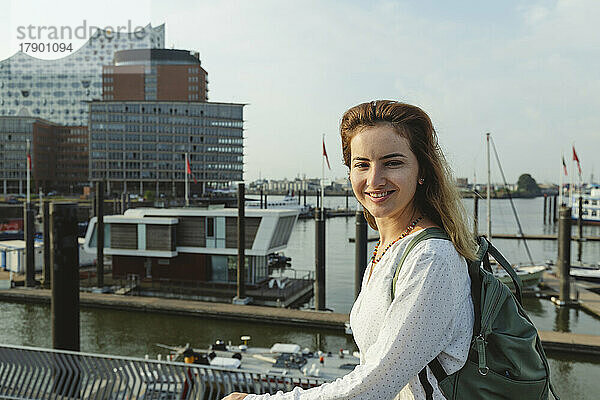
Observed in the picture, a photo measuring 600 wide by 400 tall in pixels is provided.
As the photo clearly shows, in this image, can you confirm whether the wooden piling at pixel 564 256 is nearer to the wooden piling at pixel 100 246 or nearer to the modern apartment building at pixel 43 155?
the wooden piling at pixel 100 246

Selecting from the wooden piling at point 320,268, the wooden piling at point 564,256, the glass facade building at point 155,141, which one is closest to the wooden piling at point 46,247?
the wooden piling at point 320,268

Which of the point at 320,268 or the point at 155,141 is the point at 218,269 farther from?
the point at 155,141

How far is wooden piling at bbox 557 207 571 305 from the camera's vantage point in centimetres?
2103

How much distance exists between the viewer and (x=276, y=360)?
12.4 m

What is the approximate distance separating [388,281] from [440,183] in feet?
1.41

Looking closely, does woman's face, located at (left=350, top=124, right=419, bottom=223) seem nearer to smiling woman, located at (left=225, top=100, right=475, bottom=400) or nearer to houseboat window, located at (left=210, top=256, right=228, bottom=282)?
smiling woman, located at (left=225, top=100, right=475, bottom=400)

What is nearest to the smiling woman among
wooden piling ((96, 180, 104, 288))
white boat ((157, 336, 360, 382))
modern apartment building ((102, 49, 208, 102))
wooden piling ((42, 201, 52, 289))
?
white boat ((157, 336, 360, 382))

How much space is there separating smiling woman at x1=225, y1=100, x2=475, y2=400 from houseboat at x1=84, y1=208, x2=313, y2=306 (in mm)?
20425

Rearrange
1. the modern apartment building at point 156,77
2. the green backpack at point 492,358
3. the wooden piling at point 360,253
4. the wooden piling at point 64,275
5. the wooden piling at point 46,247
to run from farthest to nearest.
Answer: the modern apartment building at point 156,77 → the wooden piling at point 46,247 → the wooden piling at point 360,253 → the wooden piling at point 64,275 → the green backpack at point 492,358

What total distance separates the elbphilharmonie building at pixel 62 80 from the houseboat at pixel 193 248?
392ft

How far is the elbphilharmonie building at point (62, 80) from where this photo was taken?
135m

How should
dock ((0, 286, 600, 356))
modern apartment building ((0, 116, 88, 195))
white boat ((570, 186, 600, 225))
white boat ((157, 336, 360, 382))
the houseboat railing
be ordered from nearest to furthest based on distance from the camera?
1. white boat ((157, 336, 360, 382))
2. dock ((0, 286, 600, 356))
3. the houseboat railing
4. white boat ((570, 186, 600, 225))
5. modern apartment building ((0, 116, 88, 195))

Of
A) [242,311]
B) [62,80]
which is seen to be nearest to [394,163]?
[242,311]

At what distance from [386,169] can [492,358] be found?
2.16 ft
